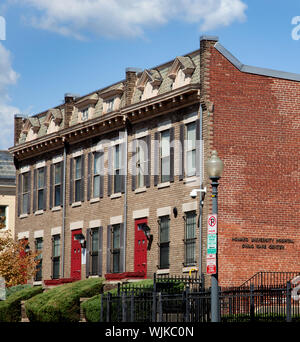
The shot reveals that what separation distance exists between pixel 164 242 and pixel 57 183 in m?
10.3

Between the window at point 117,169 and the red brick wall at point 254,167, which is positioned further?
the window at point 117,169

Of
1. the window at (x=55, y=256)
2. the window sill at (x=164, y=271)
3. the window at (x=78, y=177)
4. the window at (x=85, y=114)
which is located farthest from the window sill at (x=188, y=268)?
the window at (x=85, y=114)

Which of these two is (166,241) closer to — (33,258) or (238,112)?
(238,112)

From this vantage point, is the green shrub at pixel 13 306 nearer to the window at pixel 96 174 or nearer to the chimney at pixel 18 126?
the window at pixel 96 174

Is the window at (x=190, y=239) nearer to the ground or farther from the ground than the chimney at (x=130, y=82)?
nearer to the ground

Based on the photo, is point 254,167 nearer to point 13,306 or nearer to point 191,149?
point 191,149

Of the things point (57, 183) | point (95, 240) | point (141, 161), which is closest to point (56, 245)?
point (57, 183)

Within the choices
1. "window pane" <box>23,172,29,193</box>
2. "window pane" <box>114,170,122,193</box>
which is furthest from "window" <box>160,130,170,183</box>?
"window pane" <box>23,172,29,193</box>

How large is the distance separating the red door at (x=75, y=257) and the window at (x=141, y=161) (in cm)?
565

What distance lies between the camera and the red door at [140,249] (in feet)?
128

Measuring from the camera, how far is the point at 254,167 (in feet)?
120

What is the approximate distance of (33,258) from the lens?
1852 inches
